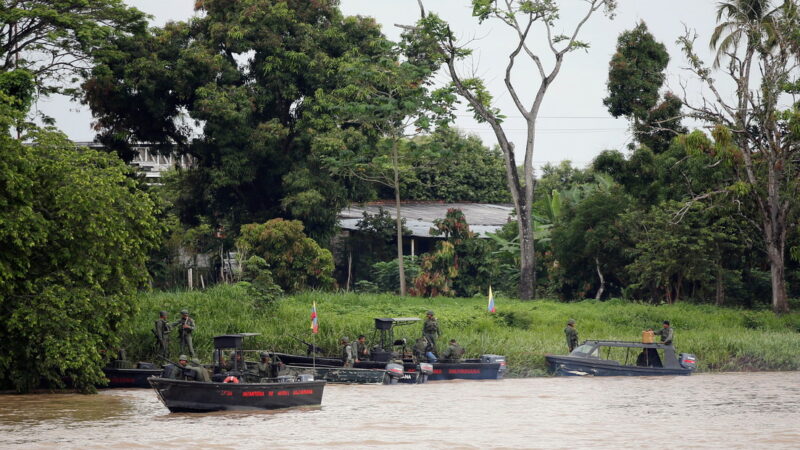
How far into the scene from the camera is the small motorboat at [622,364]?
30516 mm

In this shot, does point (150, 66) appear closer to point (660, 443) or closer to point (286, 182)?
point (286, 182)

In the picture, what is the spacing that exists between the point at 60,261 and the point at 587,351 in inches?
588

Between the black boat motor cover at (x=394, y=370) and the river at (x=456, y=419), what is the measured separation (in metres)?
0.41

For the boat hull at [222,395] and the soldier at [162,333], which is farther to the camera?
the soldier at [162,333]

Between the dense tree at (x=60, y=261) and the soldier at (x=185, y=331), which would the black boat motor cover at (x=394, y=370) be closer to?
the soldier at (x=185, y=331)

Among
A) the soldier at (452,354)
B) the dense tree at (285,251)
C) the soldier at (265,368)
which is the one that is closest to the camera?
the soldier at (265,368)

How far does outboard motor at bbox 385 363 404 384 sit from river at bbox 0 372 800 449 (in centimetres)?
40

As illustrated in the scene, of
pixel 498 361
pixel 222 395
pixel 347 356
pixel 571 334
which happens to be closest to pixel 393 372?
pixel 347 356

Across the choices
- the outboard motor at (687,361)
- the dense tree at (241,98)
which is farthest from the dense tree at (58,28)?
the outboard motor at (687,361)

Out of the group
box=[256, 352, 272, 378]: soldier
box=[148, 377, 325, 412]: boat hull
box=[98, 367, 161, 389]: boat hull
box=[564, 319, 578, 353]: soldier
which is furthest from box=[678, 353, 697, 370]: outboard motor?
box=[98, 367, 161, 389]: boat hull

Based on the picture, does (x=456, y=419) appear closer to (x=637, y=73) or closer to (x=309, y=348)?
(x=309, y=348)

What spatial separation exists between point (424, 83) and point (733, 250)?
1462 cm

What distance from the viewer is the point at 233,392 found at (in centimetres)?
2352

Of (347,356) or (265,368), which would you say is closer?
(265,368)
